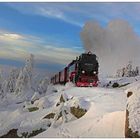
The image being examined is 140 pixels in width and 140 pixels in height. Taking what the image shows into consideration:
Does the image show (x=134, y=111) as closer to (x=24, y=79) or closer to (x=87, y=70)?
(x=87, y=70)

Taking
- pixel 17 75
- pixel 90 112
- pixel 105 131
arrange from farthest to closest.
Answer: pixel 17 75 < pixel 90 112 < pixel 105 131

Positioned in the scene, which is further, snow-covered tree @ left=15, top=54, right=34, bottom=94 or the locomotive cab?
snow-covered tree @ left=15, top=54, right=34, bottom=94

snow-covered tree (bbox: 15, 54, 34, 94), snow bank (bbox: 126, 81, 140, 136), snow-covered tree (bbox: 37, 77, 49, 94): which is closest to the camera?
snow bank (bbox: 126, 81, 140, 136)

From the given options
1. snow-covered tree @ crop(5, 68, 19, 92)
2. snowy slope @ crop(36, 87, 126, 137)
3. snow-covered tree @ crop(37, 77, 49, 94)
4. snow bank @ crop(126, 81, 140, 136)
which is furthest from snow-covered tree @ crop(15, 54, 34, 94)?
snow bank @ crop(126, 81, 140, 136)

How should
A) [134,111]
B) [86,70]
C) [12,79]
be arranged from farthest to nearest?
[12,79] → [86,70] → [134,111]

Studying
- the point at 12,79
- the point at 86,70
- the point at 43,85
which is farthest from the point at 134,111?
the point at 43,85

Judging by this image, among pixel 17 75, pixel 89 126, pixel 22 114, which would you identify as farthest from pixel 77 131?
pixel 17 75

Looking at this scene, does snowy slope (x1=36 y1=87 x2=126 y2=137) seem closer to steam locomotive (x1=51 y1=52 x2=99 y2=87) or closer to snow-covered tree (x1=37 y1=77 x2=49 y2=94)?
steam locomotive (x1=51 y1=52 x2=99 y2=87)

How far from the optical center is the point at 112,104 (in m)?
23.4

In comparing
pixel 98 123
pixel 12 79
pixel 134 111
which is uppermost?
pixel 12 79

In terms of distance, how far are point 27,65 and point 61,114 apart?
168ft

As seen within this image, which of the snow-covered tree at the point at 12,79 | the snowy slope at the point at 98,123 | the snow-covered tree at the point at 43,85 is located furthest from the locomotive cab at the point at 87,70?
the snow-covered tree at the point at 12,79

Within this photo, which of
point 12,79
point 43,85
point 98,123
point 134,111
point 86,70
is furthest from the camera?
point 43,85

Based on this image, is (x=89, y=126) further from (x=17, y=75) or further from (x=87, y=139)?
(x=17, y=75)
